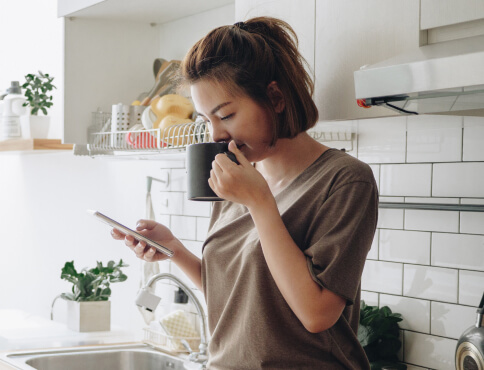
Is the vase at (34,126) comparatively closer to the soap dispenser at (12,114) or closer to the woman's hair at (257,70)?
the soap dispenser at (12,114)

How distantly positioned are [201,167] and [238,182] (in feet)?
0.44

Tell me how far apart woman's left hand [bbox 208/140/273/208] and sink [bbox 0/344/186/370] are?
1023 millimetres

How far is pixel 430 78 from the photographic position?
1058 mm

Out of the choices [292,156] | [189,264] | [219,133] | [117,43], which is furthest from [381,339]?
[117,43]

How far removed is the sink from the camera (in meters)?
1.98

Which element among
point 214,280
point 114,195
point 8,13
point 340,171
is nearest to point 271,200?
point 340,171

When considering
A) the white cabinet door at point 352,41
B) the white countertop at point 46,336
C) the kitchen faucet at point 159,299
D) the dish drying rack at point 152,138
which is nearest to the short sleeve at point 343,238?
the white cabinet door at point 352,41

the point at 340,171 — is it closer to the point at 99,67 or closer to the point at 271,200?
the point at 271,200

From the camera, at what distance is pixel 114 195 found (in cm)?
279

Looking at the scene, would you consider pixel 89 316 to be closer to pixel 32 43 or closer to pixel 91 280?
pixel 91 280

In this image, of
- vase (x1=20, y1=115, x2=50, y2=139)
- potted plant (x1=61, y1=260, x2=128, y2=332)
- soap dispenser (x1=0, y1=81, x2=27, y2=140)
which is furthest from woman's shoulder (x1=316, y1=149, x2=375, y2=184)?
soap dispenser (x1=0, y1=81, x2=27, y2=140)

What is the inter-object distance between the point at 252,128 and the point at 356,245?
254 millimetres

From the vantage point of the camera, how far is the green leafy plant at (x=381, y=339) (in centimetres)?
158

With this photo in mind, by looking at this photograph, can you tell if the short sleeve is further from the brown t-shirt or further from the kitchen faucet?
the kitchen faucet
